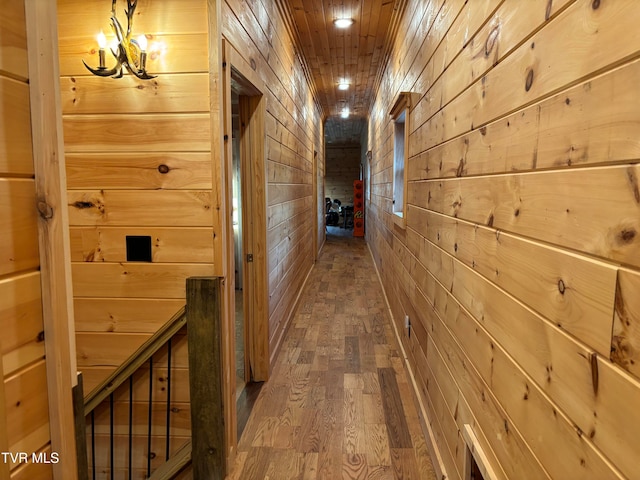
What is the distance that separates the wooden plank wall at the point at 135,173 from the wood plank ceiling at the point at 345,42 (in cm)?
202

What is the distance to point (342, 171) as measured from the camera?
47.0ft

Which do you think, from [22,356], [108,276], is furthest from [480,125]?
[108,276]

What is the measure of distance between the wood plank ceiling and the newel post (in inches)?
109

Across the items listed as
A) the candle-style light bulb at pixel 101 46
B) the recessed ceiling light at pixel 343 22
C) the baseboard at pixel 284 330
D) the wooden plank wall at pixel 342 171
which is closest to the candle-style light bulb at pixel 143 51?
the candle-style light bulb at pixel 101 46

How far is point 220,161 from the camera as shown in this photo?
1810 mm

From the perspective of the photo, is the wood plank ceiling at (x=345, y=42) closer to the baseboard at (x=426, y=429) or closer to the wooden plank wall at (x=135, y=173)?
the wooden plank wall at (x=135, y=173)

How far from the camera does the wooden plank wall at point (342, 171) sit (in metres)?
14.2

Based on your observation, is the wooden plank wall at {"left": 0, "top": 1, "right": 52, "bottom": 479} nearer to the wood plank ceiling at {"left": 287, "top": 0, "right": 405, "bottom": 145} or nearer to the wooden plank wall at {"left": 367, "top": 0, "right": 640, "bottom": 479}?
the wooden plank wall at {"left": 367, "top": 0, "right": 640, "bottom": 479}

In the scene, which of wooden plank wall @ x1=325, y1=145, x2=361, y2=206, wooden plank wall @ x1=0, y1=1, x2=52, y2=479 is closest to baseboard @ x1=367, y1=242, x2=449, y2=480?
wooden plank wall @ x1=0, y1=1, x2=52, y2=479

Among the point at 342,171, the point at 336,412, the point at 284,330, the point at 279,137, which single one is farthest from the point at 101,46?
the point at 342,171

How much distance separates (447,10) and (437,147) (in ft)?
2.01

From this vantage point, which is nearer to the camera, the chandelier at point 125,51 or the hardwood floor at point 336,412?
the chandelier at point 125,51

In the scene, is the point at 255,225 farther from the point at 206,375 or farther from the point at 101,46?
the point at 101,46

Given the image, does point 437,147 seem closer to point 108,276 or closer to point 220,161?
point 220,161
